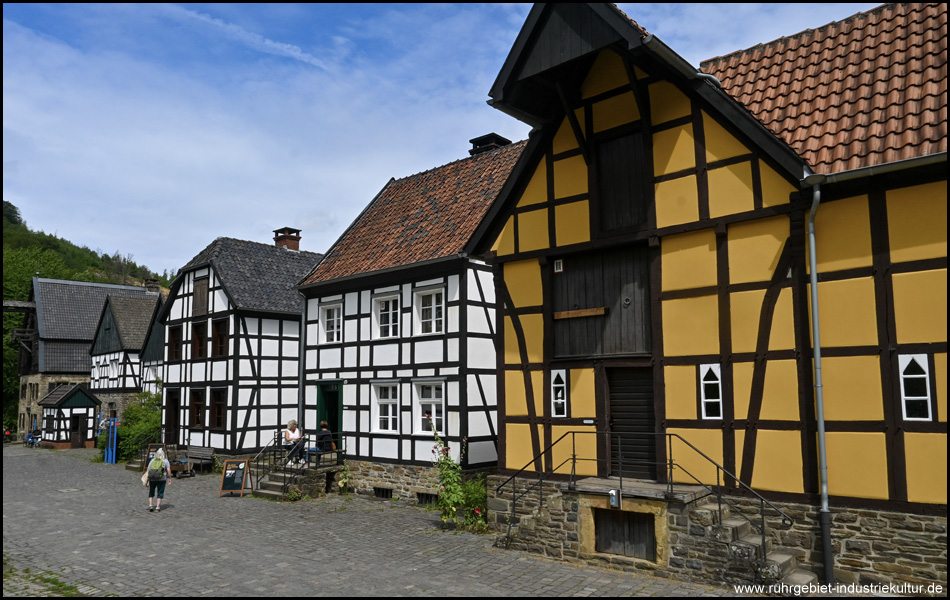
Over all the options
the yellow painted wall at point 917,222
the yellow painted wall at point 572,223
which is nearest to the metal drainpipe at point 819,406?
the yellow painted wall at point 917,222

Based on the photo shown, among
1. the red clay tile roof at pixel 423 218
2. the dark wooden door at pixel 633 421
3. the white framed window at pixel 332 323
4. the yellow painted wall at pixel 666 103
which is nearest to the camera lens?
the yellow painted wall at pixel 666 103

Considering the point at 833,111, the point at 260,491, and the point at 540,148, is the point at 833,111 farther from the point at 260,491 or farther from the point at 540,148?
the point at 260,491

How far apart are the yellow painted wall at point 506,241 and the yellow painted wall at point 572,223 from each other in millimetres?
1043

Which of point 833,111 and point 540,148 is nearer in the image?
point 833,111

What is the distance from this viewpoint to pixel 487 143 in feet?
74.4

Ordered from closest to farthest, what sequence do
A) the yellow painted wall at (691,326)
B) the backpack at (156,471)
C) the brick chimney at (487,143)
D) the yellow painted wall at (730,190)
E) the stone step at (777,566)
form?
the stone step at (777,566) → the yellow painted wall at (730,190) → the yellow painted wall at (691,326) → the backpack at (156,471) → the brick chimney at (487,143)

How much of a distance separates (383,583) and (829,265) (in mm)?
7785

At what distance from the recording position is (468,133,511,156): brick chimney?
22.6 m

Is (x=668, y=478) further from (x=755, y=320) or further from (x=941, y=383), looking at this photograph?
(x=941, y=383)

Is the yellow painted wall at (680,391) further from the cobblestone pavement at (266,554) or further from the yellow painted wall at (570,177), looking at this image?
the yellow painted wall at (570,177)

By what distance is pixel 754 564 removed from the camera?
30.3 feet

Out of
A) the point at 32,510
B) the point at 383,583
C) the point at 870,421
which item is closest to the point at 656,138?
the point at 870,421

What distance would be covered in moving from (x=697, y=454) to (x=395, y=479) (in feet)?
31.2

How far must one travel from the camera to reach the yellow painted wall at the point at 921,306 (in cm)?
895
